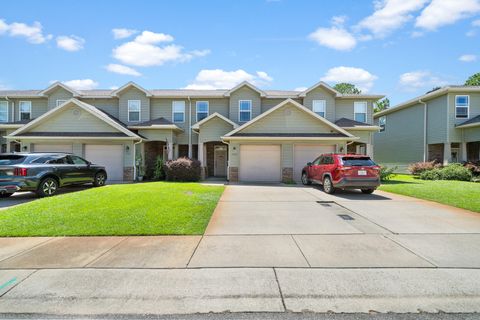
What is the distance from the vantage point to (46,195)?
10.5 m

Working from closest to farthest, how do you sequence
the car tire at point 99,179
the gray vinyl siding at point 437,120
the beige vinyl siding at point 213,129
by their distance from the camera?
the car tire at point 99,179 < the beige vinyl siding at point 213,129 < the gray vinyl siding at point 437,120

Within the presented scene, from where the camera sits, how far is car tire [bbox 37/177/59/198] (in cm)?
1027

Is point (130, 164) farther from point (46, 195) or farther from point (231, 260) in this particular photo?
point (231, 260)

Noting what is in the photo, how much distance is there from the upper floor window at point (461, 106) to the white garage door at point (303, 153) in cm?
1176

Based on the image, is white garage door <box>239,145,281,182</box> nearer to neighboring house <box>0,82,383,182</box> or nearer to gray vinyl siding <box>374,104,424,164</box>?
neighboring house <box>0,82,383,182</box>

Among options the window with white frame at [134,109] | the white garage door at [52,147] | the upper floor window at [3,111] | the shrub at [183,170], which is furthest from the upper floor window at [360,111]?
the upper floor window at [3,111]

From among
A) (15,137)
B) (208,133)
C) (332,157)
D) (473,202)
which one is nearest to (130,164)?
(208,133)

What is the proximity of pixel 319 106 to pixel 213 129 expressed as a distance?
8527mm

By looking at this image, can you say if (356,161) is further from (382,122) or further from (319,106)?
(382,122)

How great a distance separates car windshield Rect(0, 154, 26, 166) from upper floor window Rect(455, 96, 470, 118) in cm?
2719

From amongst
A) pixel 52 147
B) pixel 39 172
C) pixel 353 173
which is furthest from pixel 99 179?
pixel 353 173

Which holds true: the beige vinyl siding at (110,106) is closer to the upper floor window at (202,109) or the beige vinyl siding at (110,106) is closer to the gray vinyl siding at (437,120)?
the upper floor window at (202,109)

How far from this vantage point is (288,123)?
16.8 m

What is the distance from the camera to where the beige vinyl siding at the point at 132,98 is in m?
20.3
